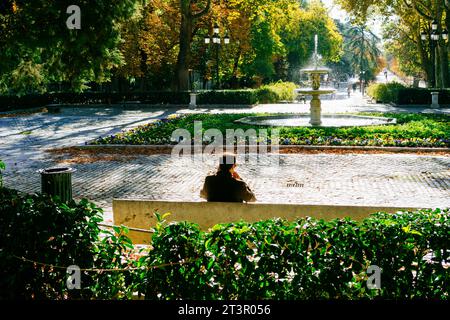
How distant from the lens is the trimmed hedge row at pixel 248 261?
4.12m

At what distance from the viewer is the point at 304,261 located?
13.6ft

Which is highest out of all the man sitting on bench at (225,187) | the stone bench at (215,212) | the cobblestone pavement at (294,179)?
the man sitting on bench at (225,187)

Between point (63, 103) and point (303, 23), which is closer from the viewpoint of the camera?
point (63, 103)

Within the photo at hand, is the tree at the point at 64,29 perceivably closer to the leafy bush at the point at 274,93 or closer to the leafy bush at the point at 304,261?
the leafy bush at the point at 304,261

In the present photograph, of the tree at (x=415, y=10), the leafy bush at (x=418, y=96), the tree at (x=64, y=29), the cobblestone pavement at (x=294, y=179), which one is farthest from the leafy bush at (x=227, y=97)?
the tree at (x=64, y=29)

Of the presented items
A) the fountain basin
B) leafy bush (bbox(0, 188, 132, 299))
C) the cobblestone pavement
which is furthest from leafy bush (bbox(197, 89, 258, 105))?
leafy bush (bbox(0, 188, 132, 299))

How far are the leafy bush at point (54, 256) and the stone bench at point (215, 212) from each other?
1.87 metres

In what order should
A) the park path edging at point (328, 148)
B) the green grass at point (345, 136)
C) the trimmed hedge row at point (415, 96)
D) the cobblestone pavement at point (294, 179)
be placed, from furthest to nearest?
the trimmed hedge row at point (415, 96) → the green grass at point (345, 136) → the park path edging at point (328, 148) → the cobblestone pavement at point (294, 179)

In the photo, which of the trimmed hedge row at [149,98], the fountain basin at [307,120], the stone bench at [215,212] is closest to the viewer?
the stone bench at [215,212]

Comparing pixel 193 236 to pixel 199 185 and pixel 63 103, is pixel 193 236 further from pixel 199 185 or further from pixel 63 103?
pixel 63 103

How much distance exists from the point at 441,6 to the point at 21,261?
40.0 meters

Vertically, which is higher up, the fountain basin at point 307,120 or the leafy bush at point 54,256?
the fountain basin at point 307,120
